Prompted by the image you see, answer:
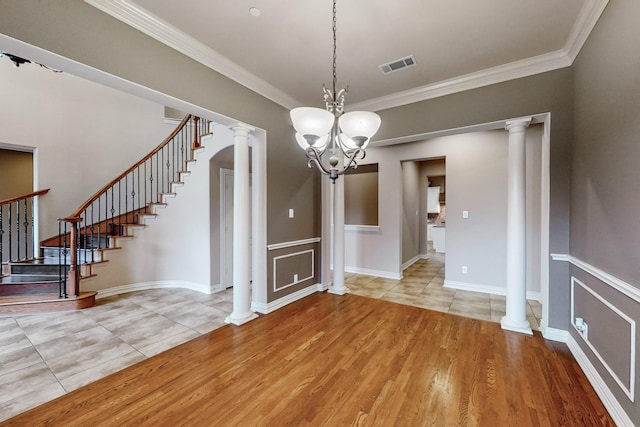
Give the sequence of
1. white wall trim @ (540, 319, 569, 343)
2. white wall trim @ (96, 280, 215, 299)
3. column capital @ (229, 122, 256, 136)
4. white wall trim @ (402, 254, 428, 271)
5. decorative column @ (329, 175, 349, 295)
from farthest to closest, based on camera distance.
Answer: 1. white wall trim @ (402, 254, 428, 271)
2. decorative column @ (329, 175, 349, 295)
3. white wall trim @ (96, 280, 215, 299)
4. column capital @ (229, 122, 256, 136)
5. white wall trim @ (540, 319, 569, 343)

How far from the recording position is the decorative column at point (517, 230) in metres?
2.85

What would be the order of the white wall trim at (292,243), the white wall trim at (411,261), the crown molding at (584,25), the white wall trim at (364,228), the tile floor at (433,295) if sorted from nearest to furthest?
the crown molding at (584,25), the tile floor at (433,295), the white wall trim at (292,243), the white wall trim at (364,228), the white wall trim at (411,261)

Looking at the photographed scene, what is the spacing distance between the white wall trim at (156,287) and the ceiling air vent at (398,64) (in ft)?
13.0

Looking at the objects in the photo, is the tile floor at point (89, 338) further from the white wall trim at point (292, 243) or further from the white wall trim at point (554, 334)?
the white wall trim at point (554, 334)

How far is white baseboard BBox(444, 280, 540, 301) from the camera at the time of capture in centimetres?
393

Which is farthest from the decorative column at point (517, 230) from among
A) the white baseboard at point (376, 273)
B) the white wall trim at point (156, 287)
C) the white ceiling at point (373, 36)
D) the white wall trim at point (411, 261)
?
the white wall trim at point (156, 287)

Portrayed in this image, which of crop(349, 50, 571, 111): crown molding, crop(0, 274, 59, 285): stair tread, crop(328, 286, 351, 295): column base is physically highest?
crop(349, 50, 571, 111): crown molding

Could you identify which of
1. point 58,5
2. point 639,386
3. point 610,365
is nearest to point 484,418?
point 639,386

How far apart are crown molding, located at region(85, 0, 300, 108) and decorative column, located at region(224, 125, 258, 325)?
56 cm

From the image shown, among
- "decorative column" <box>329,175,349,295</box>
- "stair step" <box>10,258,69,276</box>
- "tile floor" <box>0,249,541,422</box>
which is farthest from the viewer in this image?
"decorative column" <box>329,175,349,295</box>

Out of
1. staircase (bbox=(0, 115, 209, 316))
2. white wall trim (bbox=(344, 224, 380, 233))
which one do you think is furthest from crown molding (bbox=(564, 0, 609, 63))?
staircase (bbox=(0, 115, 209, 316))

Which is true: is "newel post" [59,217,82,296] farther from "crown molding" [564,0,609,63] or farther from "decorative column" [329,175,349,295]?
"crown molding" [564,0,609,63]

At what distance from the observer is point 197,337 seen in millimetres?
2758

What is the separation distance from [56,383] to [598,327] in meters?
4.15
